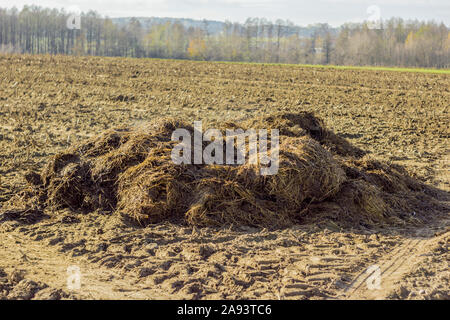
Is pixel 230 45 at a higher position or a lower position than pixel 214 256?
higher

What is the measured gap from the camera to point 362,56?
77188mm

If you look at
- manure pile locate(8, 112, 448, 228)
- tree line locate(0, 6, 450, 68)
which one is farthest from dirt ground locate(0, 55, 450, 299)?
tree line locate(0, 6, 450, 68)

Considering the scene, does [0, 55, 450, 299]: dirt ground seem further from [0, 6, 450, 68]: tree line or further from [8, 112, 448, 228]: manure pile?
[0, 6, 450, 68]: tree line

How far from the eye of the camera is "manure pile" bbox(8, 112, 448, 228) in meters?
6.22

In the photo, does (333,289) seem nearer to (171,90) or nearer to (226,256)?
(226,256)

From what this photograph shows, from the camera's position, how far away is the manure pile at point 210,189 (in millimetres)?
6219

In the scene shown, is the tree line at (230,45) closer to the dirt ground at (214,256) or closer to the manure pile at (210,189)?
the dirt ground at (214,256)

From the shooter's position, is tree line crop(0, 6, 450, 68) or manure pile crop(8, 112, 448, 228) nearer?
manure pile crop(8, 112, 448, 228)

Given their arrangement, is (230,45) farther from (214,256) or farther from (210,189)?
(214,256)

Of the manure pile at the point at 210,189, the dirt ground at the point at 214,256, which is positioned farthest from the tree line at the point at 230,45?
the manure pile at the point at 210,189

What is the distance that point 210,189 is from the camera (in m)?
6.32

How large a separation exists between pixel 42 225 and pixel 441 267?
5109mm

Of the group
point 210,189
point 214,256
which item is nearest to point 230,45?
point 210,189

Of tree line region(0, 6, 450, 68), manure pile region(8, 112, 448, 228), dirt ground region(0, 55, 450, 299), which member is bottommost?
dirt ground region(0, 55, 450, 299)
